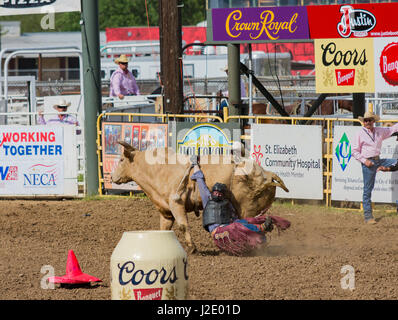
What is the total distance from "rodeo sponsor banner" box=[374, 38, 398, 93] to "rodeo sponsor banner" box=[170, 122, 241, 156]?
8.72ft

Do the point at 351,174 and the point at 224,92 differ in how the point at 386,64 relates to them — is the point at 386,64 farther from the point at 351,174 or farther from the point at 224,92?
the point at 224,92

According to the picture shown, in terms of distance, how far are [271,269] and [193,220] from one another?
4070mm

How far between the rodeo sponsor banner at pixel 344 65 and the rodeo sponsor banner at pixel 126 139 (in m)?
3.11

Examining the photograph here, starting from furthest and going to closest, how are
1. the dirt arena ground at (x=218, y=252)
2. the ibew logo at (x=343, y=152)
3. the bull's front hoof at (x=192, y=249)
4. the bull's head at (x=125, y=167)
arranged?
1. the ibew logo at (x=343, y=152)
2. the bull's head at (x=125, y=167)
3. the bull's front hoof at (x=192, y=249)
4. the dirt arena ground at (x=218, y=252)

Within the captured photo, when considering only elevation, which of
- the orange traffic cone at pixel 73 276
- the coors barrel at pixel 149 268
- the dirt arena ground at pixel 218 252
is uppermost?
the coors barrel at pixel 149 268

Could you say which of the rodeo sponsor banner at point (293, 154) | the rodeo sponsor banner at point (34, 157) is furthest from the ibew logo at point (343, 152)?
the rodeo sponsor banner at point (34, 157)

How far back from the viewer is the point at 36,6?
1595cm

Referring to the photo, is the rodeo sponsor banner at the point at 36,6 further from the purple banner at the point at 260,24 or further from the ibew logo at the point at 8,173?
the ibew logo at the point at 8,173

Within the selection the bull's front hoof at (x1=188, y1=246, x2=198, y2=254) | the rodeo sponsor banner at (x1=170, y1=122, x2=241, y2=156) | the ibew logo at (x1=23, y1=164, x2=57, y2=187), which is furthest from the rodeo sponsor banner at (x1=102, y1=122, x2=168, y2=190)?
the bull's front hoof at (x1=188, y1=246, x2=198, y2=254)

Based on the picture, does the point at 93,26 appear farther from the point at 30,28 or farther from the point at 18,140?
the point at 30,28

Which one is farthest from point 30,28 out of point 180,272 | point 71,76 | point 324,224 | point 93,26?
point 180,272

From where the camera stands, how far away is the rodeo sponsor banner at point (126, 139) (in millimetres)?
15266

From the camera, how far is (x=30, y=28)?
74312 mm

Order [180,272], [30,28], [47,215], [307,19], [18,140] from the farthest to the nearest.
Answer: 1. [30,28]
2. [18,140]
3. [307,19]
4. [47,215]
5. [180,272]
